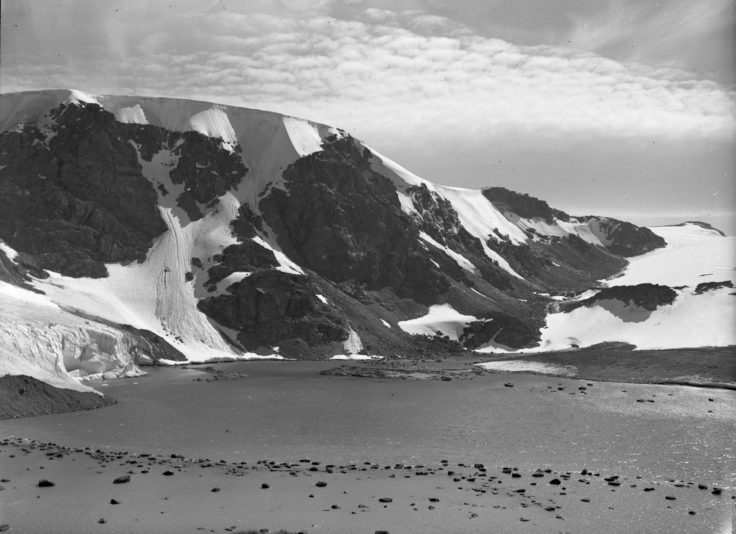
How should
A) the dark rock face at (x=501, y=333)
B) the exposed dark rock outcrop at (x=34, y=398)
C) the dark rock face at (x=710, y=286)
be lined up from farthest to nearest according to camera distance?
the dark rock face at (x=501, y=333)
the dark rock face at (x=710, y=286)
the exposed dark rock outcrop at (x=34, y=398)

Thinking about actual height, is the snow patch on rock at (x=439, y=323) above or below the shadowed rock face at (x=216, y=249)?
below

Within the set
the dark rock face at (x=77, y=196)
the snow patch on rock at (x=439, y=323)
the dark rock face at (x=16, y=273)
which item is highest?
the dark rock face at (x=77, y=196)

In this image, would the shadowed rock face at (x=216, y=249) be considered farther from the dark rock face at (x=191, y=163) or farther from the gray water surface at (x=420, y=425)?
the gray water surface at (x=420, y=425)

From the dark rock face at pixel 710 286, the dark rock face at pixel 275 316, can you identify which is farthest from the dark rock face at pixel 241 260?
the dark rock face at pixel 710 286

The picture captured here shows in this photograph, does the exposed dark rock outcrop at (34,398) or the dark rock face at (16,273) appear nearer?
the exposed dark rock outcrop at (34,398)

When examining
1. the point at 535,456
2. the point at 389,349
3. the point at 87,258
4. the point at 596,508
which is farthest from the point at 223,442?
the point at 87,258

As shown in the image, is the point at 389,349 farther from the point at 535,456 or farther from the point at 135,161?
the point at 535,456

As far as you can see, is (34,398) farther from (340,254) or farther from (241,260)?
Result: (340,254)

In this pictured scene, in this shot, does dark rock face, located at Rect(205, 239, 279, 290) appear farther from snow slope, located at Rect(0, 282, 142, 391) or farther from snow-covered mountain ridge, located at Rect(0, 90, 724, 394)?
snow slope, located at Rect(0, 282, 142, 391)
